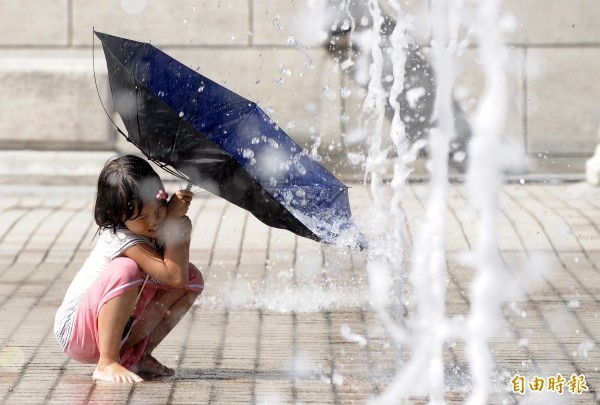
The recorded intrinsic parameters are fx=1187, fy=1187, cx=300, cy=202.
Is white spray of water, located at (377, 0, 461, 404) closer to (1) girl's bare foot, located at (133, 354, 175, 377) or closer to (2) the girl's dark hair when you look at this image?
(1) girl's bare foot, located at (133, 354, 175, 377)

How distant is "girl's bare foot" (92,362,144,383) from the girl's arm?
34cm

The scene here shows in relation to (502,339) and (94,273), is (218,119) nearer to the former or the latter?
(94,273)

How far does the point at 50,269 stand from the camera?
246 inches

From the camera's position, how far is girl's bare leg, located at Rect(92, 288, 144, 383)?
12.9 feet

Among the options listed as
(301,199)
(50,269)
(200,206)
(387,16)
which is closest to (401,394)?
(301,199)

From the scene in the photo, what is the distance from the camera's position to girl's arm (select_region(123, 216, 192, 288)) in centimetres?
394

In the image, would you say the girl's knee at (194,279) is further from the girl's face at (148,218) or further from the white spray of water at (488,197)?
the white spray of water at (488,197)

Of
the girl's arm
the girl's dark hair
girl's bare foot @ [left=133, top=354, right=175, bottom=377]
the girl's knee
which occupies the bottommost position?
girl's bare foot @ [left=133, top=354, right=175, bottom=377]

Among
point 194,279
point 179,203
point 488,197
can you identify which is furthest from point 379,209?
point 488,197

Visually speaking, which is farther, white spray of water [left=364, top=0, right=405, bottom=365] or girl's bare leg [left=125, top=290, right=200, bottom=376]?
white spray of water [left=364, top=0, right=405, bottom=365]

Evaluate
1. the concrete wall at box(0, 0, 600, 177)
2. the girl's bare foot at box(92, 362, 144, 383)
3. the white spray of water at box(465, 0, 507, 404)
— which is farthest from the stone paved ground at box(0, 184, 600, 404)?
the white spray of water at box(465, 0, 507, 404)

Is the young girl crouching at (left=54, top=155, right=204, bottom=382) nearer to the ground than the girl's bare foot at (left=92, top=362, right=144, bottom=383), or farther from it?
farther from it

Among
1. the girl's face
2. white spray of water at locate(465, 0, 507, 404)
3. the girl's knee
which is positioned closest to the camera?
white spray of water at locate(465, 0, 507, 404)

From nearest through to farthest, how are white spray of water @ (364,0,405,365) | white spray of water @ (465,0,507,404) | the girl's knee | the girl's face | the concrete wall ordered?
white spray of water @ (465,0,507,404), the girl's face, the girl's knee, white spray of water @ (364,0,405,365), the concrete wall
